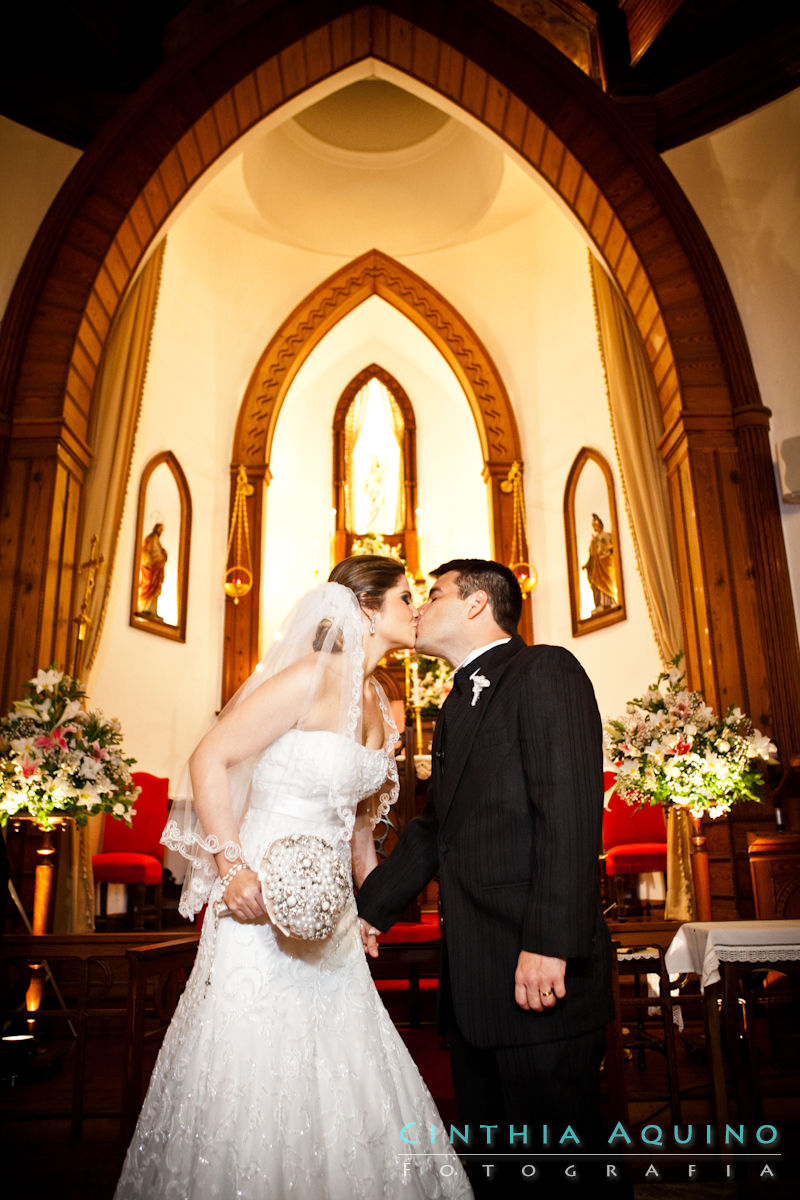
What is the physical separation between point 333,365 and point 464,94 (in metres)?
4.66

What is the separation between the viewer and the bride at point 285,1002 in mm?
1919

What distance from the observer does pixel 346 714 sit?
2.39 meters

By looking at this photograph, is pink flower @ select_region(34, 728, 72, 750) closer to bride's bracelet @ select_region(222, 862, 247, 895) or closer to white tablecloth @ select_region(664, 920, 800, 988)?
bride's bracelet @ select_region(222, 862, 247, 895)

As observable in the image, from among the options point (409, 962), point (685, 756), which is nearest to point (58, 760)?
point (409, 962)

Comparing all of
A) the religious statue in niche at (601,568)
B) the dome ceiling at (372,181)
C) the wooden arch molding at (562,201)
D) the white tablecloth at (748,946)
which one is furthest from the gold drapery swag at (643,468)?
the dome ceiling at (372,181)

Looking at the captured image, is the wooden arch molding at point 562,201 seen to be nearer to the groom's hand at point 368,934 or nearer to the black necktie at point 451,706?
the black necktie at point 451,706

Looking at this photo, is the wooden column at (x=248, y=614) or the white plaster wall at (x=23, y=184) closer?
the white plaster wall at (x=23, y=184)

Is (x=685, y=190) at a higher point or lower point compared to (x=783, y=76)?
lower

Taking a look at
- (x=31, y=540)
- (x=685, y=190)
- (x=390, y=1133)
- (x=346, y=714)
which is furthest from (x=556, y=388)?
(x=390, y=1133)

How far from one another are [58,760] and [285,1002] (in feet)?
9.19

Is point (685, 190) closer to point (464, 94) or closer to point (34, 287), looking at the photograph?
point (464, 94)

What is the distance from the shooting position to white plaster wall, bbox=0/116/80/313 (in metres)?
6.10

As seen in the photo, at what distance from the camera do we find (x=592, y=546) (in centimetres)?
870

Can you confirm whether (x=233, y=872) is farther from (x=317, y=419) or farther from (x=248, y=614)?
(x=317, y=419)
